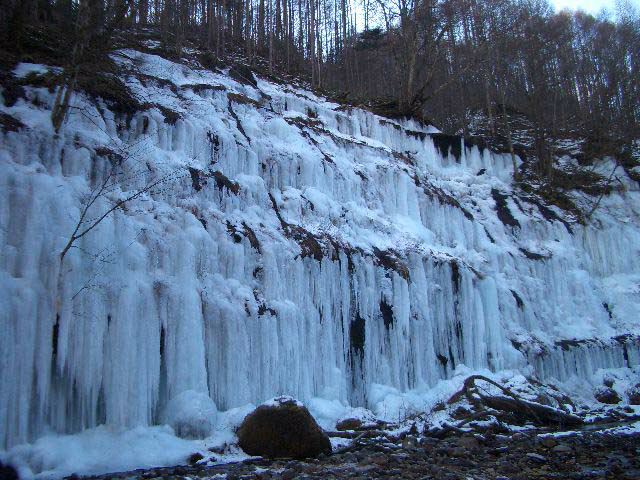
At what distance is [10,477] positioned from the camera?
20.2ft

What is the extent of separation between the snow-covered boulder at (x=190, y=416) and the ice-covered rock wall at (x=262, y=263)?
0.17 m

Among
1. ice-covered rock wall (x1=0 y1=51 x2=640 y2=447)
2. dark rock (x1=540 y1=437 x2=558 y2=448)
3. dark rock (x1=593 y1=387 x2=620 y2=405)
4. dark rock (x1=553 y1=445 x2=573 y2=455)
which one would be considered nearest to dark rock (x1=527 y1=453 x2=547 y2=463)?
dark rock (x1=553 y1=445 x2=573 y2=455)

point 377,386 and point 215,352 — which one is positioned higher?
point 215,352

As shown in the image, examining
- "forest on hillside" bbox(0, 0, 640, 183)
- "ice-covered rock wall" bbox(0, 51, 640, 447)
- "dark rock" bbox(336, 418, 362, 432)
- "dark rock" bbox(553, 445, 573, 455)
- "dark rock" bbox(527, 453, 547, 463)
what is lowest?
"dark rock" bbox(553, 445, 573, 455)

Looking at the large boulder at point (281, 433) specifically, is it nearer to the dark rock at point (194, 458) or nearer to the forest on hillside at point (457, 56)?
the dark rock at point (194, 458)

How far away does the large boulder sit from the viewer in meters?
7.96

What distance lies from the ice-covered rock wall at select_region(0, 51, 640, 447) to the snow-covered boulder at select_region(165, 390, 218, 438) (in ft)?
0.54

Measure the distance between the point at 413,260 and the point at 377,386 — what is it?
362 centimetres

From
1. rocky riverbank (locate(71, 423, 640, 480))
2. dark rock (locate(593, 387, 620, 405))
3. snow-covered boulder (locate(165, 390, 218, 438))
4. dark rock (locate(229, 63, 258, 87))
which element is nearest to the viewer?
rocky riverbank (locate(71, 423, 640, 480))

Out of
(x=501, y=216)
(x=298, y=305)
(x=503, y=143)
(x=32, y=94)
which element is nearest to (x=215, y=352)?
(x=298, y=305)

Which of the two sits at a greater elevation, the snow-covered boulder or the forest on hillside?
the forest on hillside

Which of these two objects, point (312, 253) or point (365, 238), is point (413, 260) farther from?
point (312, 253)

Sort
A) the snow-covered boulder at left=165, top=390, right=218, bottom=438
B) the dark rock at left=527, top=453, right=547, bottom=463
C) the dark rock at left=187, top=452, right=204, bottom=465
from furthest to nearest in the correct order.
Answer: the snow-covered boulder at left=165, top=390, right=218, bottom=438 < the dark rock at left=527, top=453, right=547, bottom=463 < the dark rock at left=187, top=452, right=204, bottom=465

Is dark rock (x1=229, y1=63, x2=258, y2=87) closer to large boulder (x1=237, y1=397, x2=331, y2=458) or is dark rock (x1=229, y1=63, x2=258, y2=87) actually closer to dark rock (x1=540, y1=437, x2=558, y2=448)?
large boulder (x1=237, y1=397, x2=331, y2=458)
